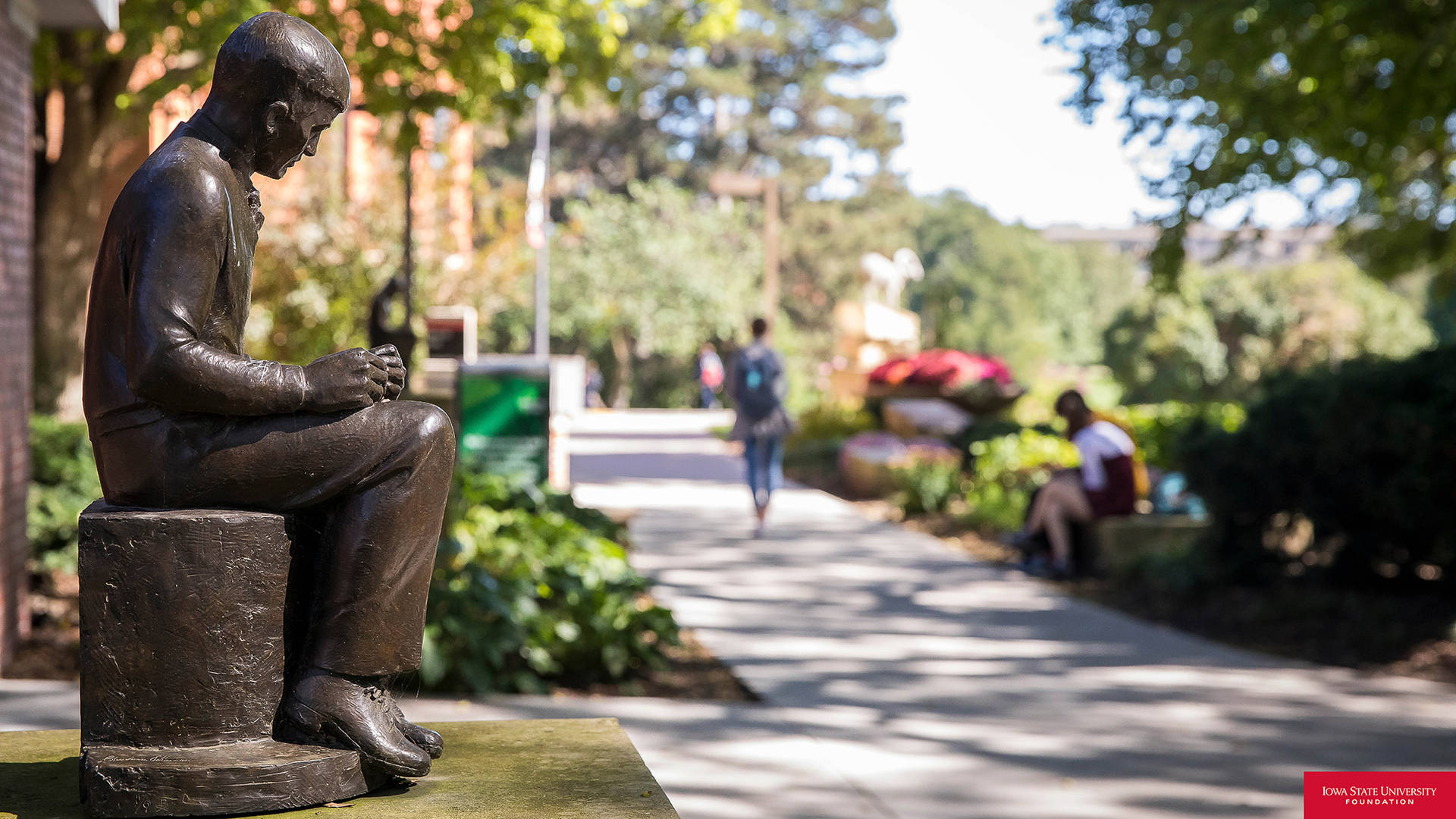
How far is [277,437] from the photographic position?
2.88 metres

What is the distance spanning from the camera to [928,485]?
45.8ft

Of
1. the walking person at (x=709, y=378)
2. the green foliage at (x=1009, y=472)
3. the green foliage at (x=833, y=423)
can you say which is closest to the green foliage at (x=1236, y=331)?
the green foliage at (x=833, y=423)

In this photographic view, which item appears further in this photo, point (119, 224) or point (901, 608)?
point (901, 608)

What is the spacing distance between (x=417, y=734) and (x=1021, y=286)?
80.0 meters

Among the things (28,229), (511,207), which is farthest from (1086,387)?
(28,229)

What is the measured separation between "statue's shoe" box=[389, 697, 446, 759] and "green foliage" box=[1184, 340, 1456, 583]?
20.5 ft

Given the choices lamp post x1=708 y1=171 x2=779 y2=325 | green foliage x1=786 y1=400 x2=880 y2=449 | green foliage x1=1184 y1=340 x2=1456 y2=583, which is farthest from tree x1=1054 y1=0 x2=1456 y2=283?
lamp post x1=708 y1=171 x2=779 y2=325

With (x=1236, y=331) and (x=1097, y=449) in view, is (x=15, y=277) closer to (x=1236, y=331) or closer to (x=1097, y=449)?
(x=1097, y=449)

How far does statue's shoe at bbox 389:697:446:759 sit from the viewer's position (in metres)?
3.14

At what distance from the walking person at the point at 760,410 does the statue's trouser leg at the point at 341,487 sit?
353 inches

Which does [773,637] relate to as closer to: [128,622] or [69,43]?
[128,622]

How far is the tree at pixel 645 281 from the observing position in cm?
4334

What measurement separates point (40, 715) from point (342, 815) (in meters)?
3.03

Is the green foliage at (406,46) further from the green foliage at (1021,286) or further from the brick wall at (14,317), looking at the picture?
the green foliage at (1021,286)
